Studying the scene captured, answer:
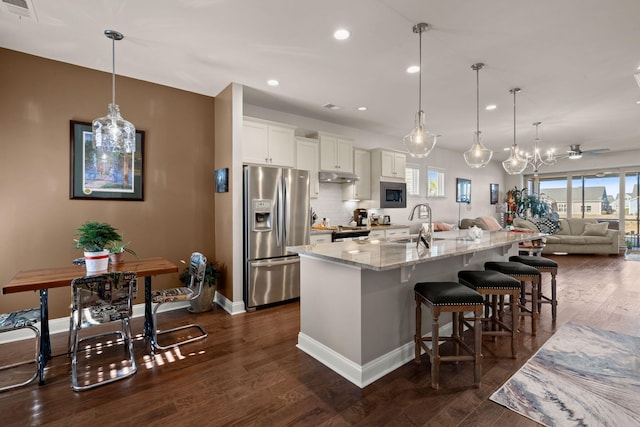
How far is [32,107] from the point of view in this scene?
3074 mm

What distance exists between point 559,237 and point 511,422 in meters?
8.05

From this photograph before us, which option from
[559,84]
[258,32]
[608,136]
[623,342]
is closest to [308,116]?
[258,32]

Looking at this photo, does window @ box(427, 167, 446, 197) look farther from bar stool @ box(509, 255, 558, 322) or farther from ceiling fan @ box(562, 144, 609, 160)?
bar stool @ box(509, 255, 558, 322)

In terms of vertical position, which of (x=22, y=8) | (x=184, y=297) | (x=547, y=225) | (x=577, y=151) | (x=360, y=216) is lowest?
(x=184, y=297)

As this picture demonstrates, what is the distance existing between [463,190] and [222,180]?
698cm

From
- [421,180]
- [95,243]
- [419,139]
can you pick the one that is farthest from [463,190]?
[95,243]

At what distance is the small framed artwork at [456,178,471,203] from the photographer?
835cm

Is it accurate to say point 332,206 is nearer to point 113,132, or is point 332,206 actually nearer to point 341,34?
point 341,34

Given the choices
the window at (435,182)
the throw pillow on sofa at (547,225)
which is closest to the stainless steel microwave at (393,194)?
the window at (435,182)

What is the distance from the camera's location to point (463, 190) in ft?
27.9

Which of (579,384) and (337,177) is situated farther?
(337,177)

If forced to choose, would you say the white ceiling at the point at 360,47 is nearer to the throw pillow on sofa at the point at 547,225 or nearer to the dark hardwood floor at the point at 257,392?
the dark hardwood floor at the point at 257,392

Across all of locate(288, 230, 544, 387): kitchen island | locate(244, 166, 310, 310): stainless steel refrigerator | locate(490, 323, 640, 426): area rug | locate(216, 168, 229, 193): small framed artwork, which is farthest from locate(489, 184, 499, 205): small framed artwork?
locate(216, 168, 229, 193): small framed artwork

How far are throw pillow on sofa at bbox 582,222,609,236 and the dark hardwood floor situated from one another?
605cm
